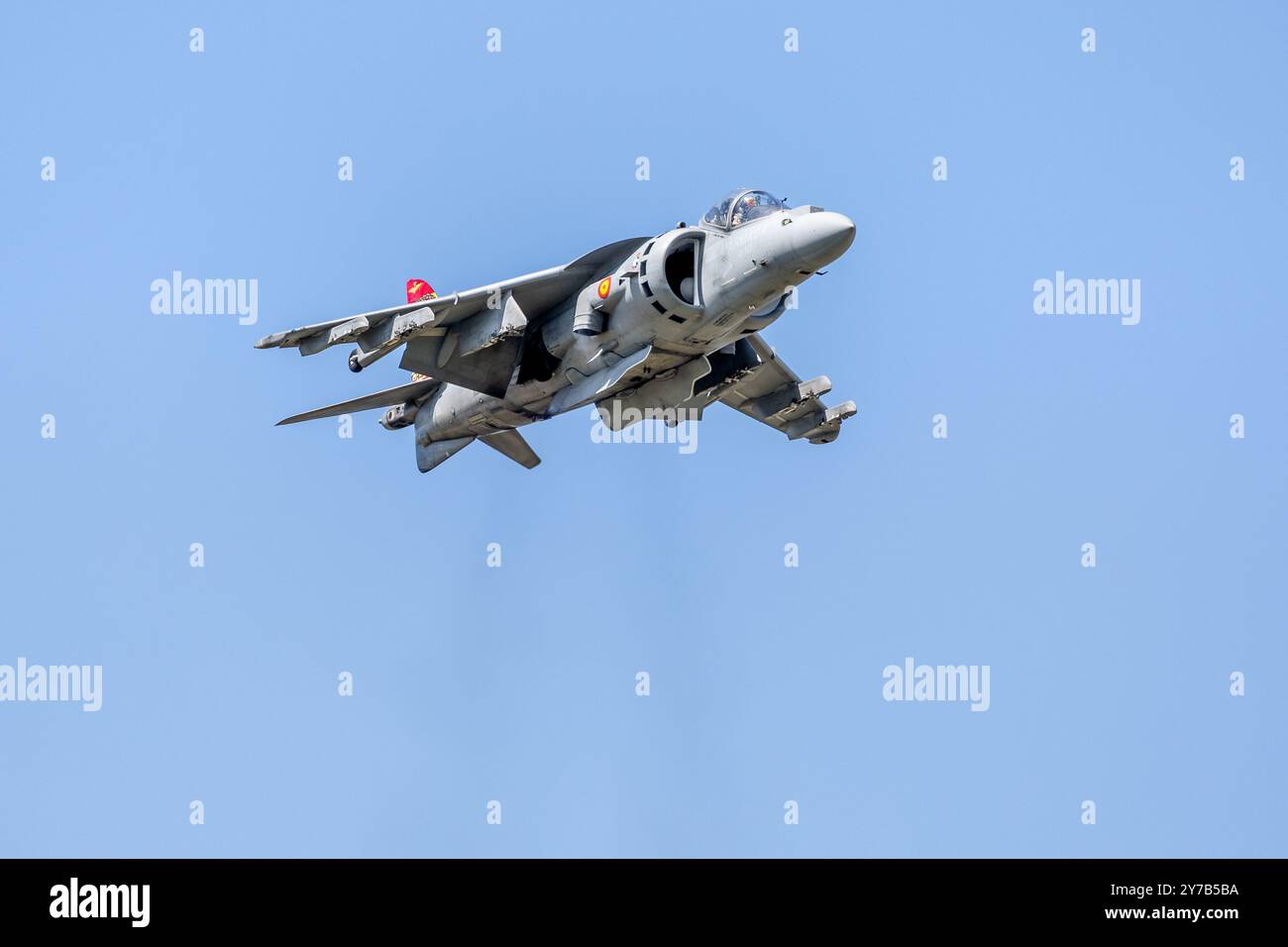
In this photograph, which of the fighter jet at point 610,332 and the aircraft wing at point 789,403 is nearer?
the fighter jet at point 610,332

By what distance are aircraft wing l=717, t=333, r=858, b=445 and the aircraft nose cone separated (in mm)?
5323

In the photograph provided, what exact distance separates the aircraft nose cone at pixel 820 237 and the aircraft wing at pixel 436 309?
3.14 meters

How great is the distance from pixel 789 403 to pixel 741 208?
6.06 m

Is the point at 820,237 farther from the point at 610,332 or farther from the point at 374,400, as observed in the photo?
the point at 374,400

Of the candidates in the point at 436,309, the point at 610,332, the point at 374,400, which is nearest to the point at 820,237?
the point at 610,332

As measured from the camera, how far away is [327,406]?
30250 mm

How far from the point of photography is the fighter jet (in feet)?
83.5

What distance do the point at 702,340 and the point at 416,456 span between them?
6.71 meters

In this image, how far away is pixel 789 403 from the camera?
103ft

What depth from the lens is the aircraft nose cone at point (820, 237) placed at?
24.7 meters

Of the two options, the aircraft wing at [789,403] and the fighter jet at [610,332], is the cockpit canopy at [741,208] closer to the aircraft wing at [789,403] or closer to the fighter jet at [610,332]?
the fighter jet at [610,332]

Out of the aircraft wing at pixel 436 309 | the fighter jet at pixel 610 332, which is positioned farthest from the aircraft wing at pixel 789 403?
the aircraft wing at pixel 436 309

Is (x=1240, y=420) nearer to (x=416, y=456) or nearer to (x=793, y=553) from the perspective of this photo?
(x=793, y=553)
